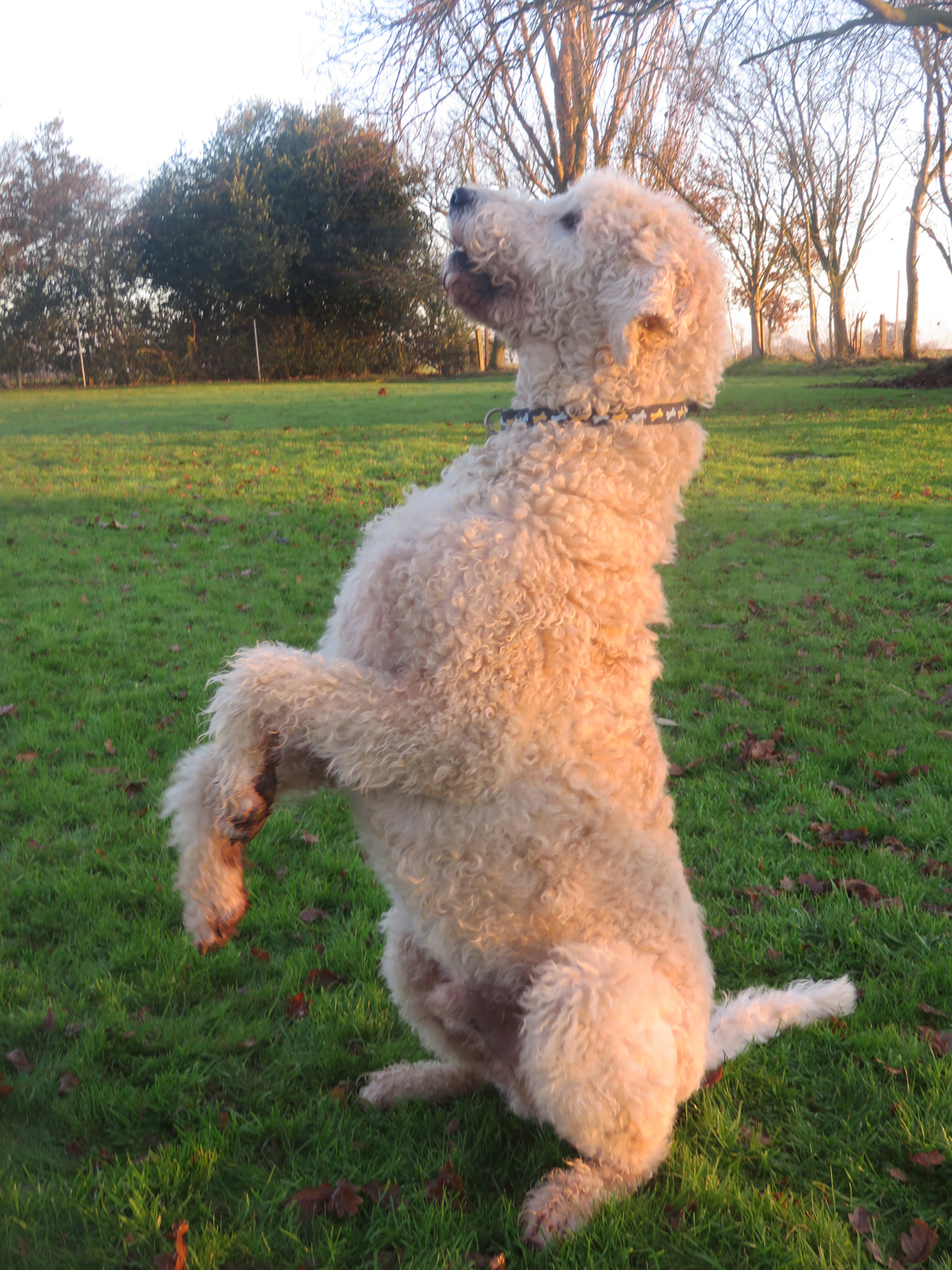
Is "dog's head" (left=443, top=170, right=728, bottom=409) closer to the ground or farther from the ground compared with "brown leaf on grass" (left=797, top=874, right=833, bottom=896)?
farther from the ground

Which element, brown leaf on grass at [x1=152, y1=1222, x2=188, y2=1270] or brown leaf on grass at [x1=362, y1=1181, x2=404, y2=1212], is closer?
brown leaf on grass at [x1=152, y1=1222, x2=188, y2=1270]

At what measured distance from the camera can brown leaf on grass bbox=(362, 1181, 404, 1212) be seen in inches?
106

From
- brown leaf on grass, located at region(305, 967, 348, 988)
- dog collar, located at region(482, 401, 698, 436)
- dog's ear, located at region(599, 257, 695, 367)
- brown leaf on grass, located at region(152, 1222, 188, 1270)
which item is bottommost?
brown leaf on grass, located at region(152, 1222, 188, 1270)

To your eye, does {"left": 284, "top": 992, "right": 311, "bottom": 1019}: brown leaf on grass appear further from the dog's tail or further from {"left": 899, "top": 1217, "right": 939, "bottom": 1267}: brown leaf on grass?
{"left": 899, "top": 1217, "right": 939, "bottom": 1267}: brown leaf on grass

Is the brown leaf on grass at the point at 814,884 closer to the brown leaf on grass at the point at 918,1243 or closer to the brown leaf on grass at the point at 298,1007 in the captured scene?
the brown leaf on grass at the point at 918,1243

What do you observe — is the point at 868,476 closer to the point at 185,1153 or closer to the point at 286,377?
the point at 185,1153

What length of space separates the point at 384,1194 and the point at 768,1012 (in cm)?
144

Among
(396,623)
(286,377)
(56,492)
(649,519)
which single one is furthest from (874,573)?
(286,377)

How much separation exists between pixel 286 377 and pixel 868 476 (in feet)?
76.1

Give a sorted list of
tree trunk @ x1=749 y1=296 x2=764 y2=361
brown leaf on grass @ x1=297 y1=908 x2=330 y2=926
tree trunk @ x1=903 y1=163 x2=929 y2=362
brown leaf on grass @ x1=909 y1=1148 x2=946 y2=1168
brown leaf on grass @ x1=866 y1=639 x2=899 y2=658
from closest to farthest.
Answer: brown leaf on grass @ x1=909 y1=1148 x2=946 y2=1168
brown leaf on grass @ x1=297 y1=908 x2=330 y2=926
brown leaf on grass @ x1=866 y1=639 x2=899 y2=658
tree trunk @ x1=903 y1=163 x2=929 y2=362
tree trunk @ x1=749 y1=296 x2=764 y2=361

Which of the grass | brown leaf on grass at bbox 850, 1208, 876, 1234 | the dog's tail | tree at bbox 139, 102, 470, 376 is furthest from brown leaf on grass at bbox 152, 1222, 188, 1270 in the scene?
tree at bbox 139, 102, 470, 376

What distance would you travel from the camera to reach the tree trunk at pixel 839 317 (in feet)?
108

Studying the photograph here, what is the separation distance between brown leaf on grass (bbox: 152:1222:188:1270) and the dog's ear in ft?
9.10

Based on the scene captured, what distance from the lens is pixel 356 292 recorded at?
104 ft
